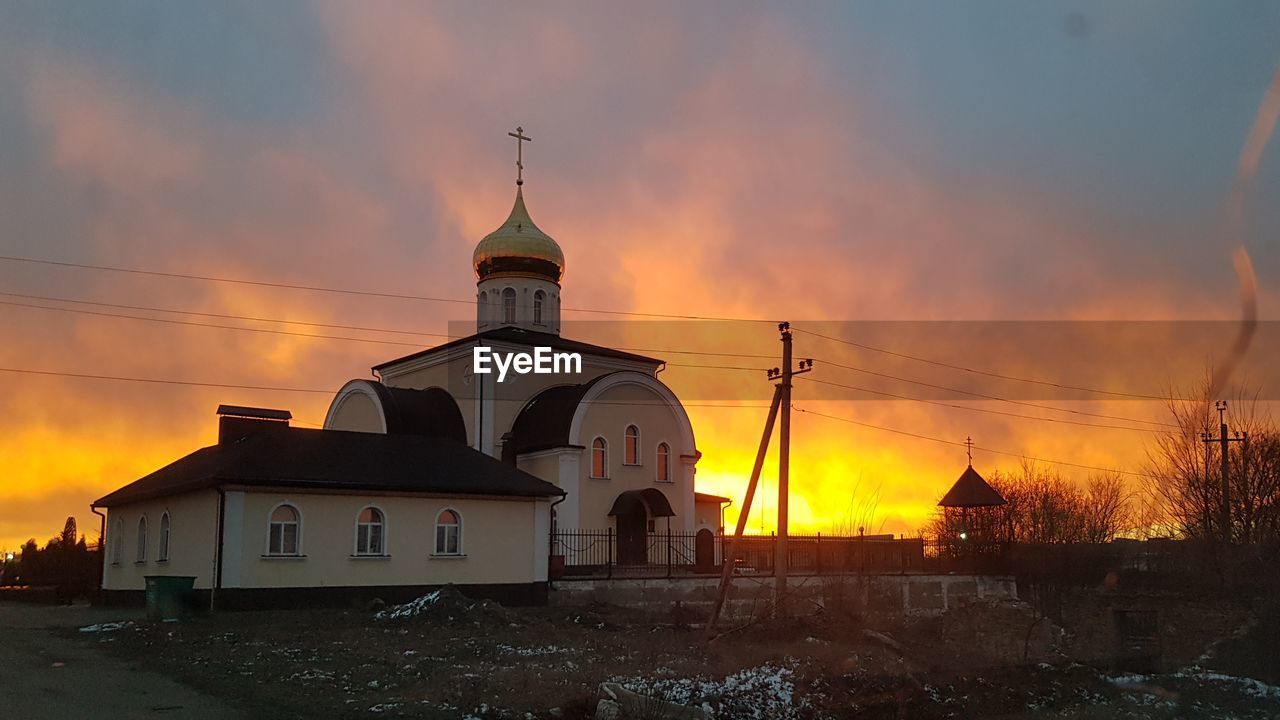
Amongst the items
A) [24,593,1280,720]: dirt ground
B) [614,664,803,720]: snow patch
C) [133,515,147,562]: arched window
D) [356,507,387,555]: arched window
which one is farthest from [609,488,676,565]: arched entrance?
[614,664,803,720]: snow patch

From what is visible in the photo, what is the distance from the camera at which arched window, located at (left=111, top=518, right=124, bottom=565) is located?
24.3m

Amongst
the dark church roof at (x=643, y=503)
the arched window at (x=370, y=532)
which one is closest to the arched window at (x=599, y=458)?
the dark church roof at (x=643, y=503)

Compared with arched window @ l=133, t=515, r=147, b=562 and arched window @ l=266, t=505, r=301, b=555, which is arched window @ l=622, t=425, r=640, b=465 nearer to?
arched window @ l=266, t=505, r=301, b=555

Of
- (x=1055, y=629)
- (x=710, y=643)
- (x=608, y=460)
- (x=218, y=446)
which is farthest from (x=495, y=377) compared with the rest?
(x=1055, y=629)

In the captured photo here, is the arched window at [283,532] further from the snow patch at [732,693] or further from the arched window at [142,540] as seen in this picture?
the snow patch at [732,693]

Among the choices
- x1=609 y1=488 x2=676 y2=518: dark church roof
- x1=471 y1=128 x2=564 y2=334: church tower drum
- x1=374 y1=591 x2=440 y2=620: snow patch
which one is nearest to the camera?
x1=374 y1=591 x2=440 y2=620: snow patch

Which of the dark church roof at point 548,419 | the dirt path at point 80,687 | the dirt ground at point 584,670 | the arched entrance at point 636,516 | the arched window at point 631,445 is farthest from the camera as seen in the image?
the arched window at point 631,445

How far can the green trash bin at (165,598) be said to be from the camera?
1872 cm

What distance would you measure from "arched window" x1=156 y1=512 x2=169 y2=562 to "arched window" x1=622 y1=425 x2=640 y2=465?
11865 millimetres

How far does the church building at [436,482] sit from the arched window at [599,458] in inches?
1.9

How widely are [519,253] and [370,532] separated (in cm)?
1435

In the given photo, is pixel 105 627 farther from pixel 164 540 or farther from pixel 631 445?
pixel 631 445

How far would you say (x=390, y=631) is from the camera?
16.7 m

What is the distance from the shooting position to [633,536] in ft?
93.8
